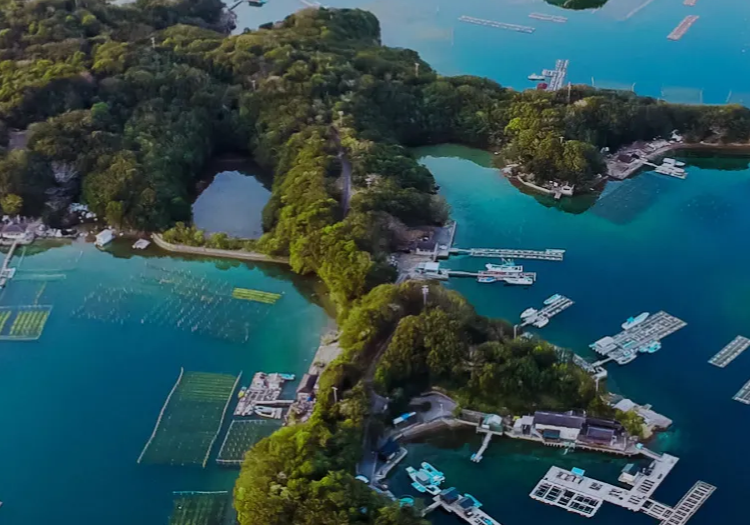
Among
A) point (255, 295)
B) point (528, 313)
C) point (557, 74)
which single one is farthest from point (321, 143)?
point (557, 74)

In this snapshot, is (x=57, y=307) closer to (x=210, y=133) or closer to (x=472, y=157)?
(x=210, y=133)

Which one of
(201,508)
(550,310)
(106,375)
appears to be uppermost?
(550,310)

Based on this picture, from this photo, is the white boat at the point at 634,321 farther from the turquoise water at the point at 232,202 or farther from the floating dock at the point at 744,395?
the turquoise water at the point at 232,202

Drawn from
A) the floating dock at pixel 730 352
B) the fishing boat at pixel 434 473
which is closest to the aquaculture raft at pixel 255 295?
the fishing boat at pixel 434 473

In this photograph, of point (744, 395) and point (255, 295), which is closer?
point (744, 395)

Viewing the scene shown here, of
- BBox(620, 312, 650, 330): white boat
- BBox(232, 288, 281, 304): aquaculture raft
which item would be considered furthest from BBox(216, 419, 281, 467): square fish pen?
BBox(620, 312, 650, 330): white boat

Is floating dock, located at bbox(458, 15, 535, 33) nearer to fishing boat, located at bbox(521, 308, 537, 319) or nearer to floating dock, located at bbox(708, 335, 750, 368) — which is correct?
fishing boat, located at bbox(521, 308, 537, 319)

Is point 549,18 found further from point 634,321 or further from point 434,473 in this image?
point 434,473
